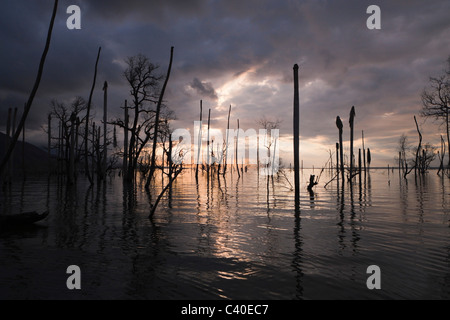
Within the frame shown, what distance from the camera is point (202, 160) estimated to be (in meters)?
49.4

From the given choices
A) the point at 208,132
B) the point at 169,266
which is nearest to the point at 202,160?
the point at 208,132

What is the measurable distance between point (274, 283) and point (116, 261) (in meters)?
2.88

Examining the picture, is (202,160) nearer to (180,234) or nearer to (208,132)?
(208,132)

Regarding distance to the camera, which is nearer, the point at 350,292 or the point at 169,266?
the point at 350,292

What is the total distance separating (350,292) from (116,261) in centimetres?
390

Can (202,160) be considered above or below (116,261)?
above

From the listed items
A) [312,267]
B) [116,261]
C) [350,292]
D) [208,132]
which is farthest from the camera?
[208,132]

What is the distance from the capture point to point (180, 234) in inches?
283
